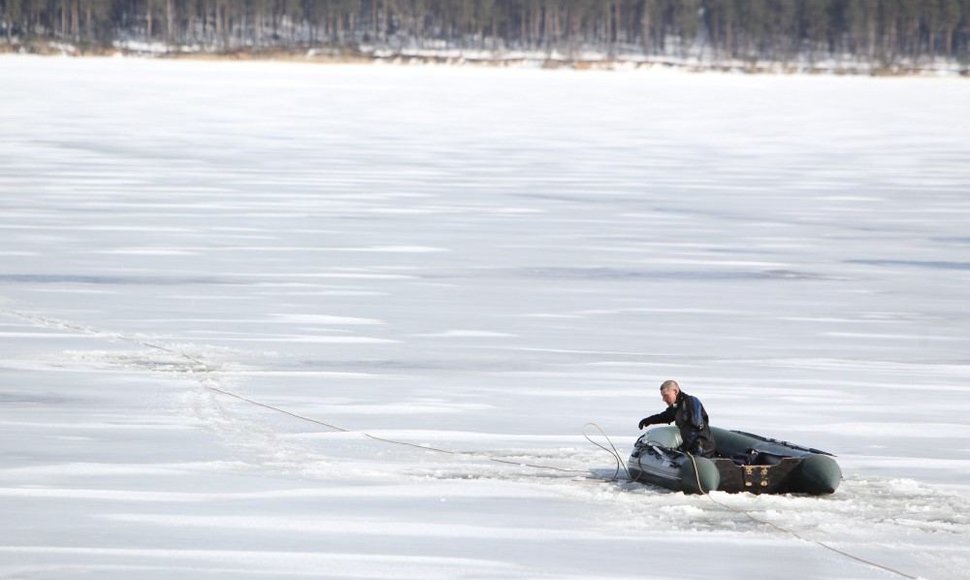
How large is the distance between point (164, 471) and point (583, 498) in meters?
1.66

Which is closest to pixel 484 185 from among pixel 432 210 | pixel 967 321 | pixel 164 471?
pixel 432 210

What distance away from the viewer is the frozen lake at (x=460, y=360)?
5859 mm

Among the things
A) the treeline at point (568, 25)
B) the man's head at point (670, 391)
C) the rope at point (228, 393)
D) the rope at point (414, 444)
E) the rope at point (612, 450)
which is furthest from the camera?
the treeline at point (568, 25)

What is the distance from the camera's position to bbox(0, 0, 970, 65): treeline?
96.0 meters

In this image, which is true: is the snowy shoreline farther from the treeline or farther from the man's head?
the man's head

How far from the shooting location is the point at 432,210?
16.7 m

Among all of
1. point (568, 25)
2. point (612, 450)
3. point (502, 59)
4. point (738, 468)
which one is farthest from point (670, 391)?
point (568, 25)

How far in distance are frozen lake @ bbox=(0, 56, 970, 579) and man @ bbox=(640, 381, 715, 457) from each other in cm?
26

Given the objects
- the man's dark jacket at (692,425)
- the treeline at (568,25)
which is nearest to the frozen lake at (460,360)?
the man's dark jacket at (692,425)

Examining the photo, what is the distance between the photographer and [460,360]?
357 inches

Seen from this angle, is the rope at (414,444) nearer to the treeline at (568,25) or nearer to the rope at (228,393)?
the rope at (228,393)

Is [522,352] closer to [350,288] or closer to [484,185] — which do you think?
[350,288]

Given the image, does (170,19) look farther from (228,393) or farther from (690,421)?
(690,421)

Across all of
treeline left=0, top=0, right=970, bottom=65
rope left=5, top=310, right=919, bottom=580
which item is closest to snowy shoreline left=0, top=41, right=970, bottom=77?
treeline left=0, top=0, right=970, bottom=65
